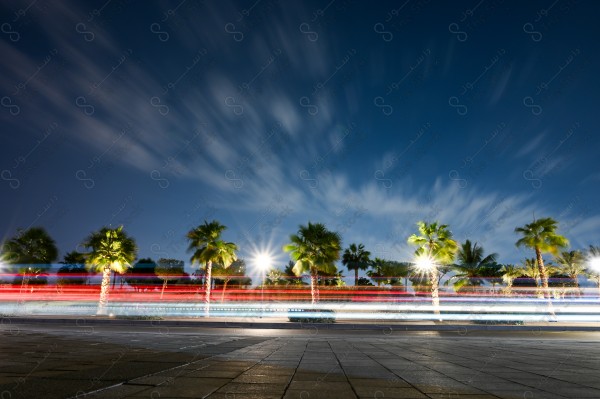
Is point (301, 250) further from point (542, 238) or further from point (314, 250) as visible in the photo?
point (542, 238)

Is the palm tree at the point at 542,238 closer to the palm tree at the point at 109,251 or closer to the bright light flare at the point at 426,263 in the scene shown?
the bright light flare at the point at 426,263

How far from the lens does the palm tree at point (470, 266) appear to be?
44.2 m

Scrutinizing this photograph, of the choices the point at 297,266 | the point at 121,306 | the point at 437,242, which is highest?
the point at 437,242

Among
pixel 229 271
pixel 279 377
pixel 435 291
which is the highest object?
pixel 229 271

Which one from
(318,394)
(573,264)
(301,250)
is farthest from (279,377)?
(573,264)

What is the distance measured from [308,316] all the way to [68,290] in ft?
140

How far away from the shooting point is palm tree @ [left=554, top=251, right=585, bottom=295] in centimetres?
5073

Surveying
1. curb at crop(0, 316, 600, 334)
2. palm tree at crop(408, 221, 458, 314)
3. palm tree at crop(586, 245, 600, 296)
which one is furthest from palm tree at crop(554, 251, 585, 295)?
curb at crop(0, 316, 600, 334)

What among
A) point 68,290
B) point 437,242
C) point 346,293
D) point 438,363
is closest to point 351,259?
point 346,293

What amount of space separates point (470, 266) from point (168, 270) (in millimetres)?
48539

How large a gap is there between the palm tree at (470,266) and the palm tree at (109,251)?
37.7 meters

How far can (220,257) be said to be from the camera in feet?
117

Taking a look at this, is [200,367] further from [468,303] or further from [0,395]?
[468,303]

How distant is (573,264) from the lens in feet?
168
